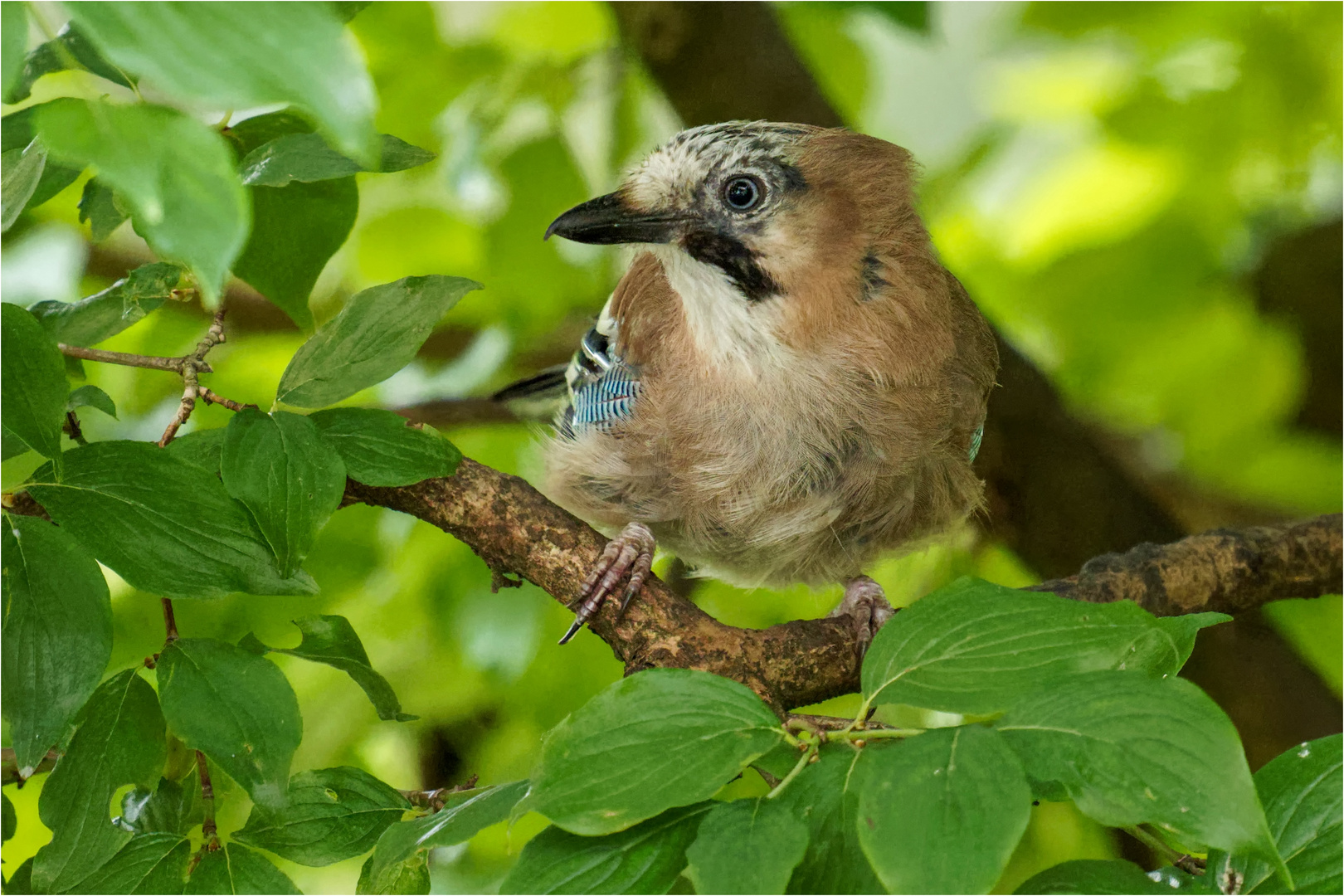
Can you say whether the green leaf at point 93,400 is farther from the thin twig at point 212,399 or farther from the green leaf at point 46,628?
the green leaf at point 46,628

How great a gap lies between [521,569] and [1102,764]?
0.78m

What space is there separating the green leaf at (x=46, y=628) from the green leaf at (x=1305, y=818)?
80 centimetres

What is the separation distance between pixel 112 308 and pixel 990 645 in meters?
0.81

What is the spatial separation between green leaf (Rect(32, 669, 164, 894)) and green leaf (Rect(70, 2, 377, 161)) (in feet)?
1.88

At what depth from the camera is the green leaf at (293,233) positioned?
3.70 ft

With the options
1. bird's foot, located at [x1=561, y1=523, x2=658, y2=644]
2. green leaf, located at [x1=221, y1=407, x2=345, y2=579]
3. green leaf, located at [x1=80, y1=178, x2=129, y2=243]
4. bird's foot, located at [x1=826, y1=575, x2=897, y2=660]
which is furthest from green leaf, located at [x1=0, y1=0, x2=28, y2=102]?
bird's foot, located at [x1=826, y1=575, x2=897, y2=660]

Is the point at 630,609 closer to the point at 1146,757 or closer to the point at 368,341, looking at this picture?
the point at 368,341

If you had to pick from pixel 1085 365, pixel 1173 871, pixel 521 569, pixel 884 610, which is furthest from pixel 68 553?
pixel 1085 365

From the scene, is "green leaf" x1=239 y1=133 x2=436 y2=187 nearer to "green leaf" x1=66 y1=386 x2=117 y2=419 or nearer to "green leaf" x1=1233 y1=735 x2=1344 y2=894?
"green leaf" x1=66 y1=386 x2=117 y2=419

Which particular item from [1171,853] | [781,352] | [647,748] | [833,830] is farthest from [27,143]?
[1171,853]

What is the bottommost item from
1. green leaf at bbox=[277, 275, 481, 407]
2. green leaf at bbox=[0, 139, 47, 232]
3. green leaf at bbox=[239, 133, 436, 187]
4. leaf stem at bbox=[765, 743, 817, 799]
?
leaf stem at bbox=[765, 743, 817, 799]

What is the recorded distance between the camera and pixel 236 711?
35.1 inches

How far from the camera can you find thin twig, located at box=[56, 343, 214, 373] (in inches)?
39.6

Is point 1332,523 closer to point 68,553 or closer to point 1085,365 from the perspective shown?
point 1085,365
